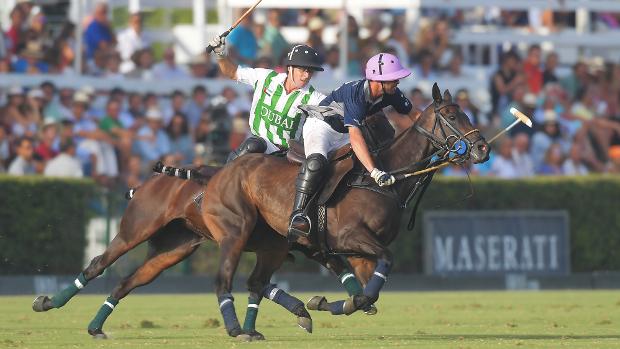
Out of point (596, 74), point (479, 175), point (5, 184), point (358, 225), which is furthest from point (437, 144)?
point (596, 74)

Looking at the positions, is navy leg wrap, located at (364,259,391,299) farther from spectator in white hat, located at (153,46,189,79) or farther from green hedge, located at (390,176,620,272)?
spectator in white hat, located at (153,46,189,79)

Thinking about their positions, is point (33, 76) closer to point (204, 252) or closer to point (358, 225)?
point (204, 252)

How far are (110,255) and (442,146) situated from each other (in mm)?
2734

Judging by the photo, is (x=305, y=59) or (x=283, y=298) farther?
(x=305, y=59)

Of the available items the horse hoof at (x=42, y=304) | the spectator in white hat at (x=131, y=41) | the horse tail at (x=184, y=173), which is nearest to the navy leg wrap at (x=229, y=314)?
the horse tail at (x=184, y=173)

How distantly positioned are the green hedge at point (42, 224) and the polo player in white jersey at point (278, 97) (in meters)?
5.42

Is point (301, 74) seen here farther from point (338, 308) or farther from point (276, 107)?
point (338, 308)

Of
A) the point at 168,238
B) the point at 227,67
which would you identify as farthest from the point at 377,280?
the point at 227,67

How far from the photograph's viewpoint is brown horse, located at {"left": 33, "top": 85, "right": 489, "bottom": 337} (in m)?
9.99

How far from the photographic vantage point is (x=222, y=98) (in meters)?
17.8

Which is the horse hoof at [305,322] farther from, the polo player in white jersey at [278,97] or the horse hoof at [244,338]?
the polo player in white jersey at [278,97]

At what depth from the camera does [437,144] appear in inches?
403

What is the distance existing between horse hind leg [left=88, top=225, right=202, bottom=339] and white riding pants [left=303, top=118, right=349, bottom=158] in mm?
1360

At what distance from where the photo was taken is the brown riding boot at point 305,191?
33.0 feet
